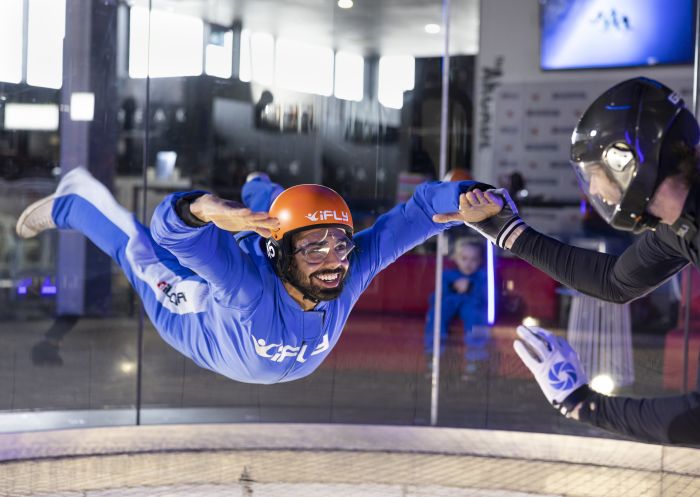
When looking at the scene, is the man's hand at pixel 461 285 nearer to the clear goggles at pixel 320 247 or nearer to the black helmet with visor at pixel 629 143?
the clear goggles at pixel 320 247

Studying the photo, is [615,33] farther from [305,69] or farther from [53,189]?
[53,189]

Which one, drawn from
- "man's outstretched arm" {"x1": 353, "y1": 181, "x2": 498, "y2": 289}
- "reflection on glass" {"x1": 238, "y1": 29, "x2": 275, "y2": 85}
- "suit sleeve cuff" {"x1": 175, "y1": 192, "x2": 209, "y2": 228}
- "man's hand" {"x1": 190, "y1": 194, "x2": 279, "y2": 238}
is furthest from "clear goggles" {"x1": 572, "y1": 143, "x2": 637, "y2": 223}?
"reflection on glass" {"x1": 238, "y1": 29, "x2": 275, "y2": 85}

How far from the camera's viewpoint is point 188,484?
15.7 feet

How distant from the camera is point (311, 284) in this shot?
143 inches

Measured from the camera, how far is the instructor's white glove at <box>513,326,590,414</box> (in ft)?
7.76

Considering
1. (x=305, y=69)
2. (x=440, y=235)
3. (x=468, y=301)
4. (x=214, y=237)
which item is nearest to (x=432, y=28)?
(x=305, y=69)

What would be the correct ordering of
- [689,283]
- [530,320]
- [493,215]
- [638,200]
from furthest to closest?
[530,320] < [689,283] < [493,215] < [638,200]

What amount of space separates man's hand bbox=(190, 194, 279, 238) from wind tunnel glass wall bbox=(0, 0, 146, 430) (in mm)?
3299

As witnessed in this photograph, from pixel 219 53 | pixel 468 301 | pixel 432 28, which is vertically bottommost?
pixel 468 301

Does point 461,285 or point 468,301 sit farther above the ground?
point 461,285

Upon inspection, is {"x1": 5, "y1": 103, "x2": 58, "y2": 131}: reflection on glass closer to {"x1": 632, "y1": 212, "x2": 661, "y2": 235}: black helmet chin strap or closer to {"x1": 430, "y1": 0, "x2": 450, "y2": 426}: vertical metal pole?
{"x1": 430, "y1": 0, "x2": 450, "y2": 426}: vertical metal pole

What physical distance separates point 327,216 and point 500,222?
2.28 feet

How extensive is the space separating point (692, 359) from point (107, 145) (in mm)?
4123

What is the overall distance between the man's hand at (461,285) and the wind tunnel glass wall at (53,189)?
217 cm
